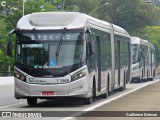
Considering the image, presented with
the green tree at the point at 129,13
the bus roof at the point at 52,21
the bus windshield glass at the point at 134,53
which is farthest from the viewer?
the green tree at the point at 129,13

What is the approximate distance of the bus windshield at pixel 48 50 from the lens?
20.5 m

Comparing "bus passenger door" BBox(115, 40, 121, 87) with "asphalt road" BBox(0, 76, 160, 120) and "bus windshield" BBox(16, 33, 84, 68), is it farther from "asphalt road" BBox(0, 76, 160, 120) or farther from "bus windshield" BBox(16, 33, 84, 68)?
"bus windshield" BBox(16, 33, 84, 68)

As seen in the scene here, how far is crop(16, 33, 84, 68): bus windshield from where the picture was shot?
67.3ft

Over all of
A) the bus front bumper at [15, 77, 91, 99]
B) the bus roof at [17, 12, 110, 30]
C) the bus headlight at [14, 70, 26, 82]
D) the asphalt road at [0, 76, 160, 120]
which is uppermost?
the bus roof at [17, 12, 110, 30]

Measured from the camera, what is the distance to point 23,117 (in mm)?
16344

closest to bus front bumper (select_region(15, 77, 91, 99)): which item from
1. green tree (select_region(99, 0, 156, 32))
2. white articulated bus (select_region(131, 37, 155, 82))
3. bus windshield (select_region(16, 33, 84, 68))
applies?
bus windshield (select_region(16, 33, 84, 68))

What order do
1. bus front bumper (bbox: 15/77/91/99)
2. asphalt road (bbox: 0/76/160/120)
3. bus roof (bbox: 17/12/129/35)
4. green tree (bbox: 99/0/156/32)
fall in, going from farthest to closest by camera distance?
green tree (bbox: 99/0/156/32) → bus roof (bbox: 17/12/129/35) → bus front bumper (bbox: 15/77/91/99) → asphalt road (bbox: 0/76/160/120)

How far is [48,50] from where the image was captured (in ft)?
67.6

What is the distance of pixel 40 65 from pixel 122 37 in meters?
12.2

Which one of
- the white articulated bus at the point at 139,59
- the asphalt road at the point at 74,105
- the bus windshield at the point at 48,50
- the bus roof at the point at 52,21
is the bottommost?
the white articulated bus at the point at 139,59

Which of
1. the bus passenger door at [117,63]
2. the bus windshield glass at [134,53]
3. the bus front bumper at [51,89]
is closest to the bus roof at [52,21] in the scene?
the bus front bumper at [51,89]

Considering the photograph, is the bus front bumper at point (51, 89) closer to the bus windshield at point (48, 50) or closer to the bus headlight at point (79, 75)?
the bus headlight at point (79, 75)

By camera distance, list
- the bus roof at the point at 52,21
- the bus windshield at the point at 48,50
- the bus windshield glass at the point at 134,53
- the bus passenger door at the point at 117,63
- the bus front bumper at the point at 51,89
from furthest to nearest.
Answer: the bus windshield glass at the point at 134,53 → the bus passenger door at the point at 117,63 → the bus roof at the point at 52,21 → the bus windshield at the point at 48,50 → the bus front bumper at the point at 51,89

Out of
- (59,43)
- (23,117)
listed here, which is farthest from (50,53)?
(23,117)
